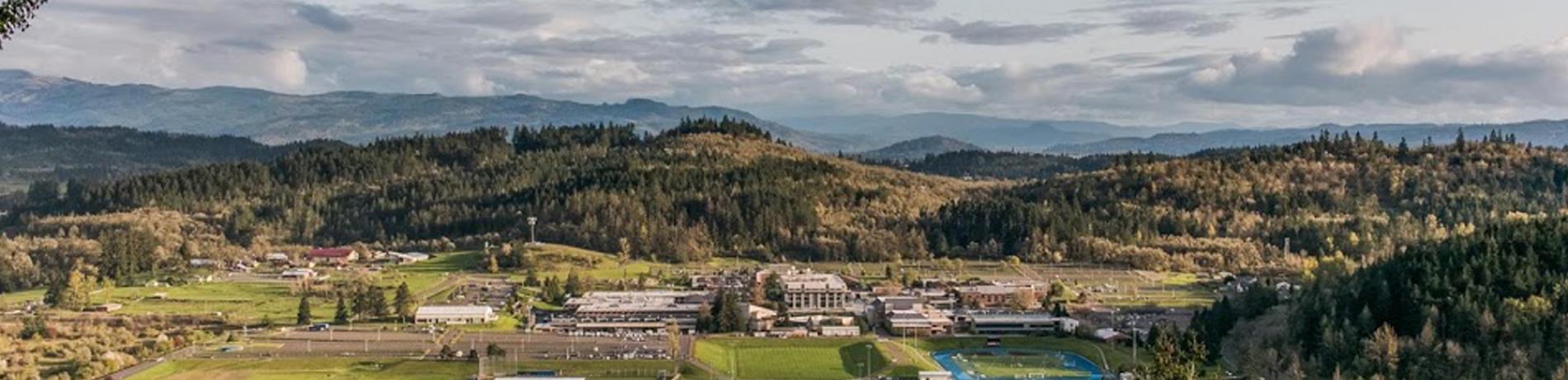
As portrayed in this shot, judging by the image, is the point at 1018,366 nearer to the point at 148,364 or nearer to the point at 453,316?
the point at 453,316

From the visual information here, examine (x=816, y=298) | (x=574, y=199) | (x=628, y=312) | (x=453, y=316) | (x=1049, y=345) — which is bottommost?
(x=1049, y=345)

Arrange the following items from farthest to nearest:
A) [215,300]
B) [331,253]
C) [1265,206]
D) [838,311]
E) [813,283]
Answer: [1265,206] → [331,253] → [813,283] → [215,300] → [838,311]

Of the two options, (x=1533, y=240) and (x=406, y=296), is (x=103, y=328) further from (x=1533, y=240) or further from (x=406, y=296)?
(x=1533, y=240)

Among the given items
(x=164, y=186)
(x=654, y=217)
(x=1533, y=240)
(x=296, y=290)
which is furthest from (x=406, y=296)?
(x=164, y=186)

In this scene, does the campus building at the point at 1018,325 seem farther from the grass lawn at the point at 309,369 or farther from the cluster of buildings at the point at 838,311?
the grass lawn at the point at 309,369

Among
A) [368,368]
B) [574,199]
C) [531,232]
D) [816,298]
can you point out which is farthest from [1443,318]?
[574,199]

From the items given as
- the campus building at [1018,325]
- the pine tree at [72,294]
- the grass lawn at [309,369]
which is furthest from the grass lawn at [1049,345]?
the pine tree at [72,294]
